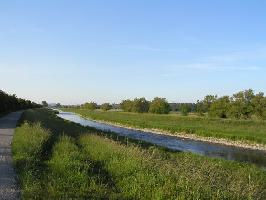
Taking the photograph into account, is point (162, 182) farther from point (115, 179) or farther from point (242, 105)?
point (242, 105)

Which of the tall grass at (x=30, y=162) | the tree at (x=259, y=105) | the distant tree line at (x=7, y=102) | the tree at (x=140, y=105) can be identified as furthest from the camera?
the tree at (x=140, y=105)

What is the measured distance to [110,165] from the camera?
17172 mm

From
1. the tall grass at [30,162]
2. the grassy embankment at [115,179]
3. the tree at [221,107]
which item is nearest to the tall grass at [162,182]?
the grassy embankment at [115,179]

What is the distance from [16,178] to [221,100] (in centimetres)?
9987

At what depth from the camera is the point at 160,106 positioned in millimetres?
145625

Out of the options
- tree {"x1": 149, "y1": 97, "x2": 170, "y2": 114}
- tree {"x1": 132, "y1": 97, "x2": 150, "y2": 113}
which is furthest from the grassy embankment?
tree {"x1": 132, "y1": 97, "x2": 150, "y2": 113}

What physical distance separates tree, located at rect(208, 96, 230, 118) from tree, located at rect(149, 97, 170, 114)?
34.0 meters

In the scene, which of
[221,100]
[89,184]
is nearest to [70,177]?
[89,184]

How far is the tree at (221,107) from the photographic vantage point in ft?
351

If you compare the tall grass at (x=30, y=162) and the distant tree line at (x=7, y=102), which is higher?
the distant tree line at (x=7, y=102)

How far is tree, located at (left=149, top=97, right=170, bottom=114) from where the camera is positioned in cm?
14462

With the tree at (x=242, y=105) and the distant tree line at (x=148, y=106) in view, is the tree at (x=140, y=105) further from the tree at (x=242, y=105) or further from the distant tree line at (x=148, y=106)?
the tree at (x=242, y=105)

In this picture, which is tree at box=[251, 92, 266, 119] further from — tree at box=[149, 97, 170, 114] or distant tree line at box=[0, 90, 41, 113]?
distant tree line at box=[0, 90, 41, 113]

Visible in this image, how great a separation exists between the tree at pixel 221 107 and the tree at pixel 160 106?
111ft
